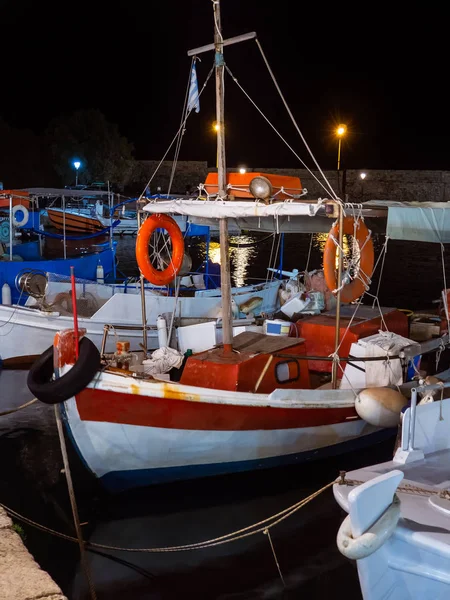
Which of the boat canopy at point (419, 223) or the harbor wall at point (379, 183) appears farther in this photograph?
the harbor wall at point (379, 183)

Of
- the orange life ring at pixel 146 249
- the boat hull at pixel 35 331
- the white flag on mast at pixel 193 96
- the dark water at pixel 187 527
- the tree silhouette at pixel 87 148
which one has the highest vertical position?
the tree silhouette at pixel 87 148

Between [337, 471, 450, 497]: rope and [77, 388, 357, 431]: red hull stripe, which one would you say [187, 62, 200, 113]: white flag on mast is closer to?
[77, 388, 357, 431]: red hull stripe

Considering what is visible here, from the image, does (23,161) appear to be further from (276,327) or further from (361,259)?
(361,259)

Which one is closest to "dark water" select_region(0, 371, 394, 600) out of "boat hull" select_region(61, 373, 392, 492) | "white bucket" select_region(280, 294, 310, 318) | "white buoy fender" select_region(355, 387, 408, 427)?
"boat hull" select_region(61, 373, 392, 492)

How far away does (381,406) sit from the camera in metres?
8.77

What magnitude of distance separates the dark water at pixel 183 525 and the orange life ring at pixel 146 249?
2933mm

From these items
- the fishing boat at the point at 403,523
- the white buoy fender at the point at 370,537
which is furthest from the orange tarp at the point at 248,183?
the white buoy fender at the point at 370,537

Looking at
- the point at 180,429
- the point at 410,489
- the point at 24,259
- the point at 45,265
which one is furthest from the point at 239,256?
the point at 410,489

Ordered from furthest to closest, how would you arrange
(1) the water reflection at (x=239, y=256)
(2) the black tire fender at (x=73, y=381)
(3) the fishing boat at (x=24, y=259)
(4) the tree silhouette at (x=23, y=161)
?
(4) the tree silhouette at (x=23, y=161)
(1) the water reflection at (x=239, y=256)
(3) the fishing boat at (x=24, y=259)
(2) the black tire fender at (x=73, y=381)

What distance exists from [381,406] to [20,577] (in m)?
5.41

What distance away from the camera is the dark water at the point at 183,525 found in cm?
711

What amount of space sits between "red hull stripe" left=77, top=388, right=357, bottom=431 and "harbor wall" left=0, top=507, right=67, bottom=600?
9.35 feet

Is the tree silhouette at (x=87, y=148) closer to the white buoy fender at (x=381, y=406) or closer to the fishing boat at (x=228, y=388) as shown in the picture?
the fishing boat at (x=228, y=388)

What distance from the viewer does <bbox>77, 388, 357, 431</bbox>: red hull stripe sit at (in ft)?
26.6
